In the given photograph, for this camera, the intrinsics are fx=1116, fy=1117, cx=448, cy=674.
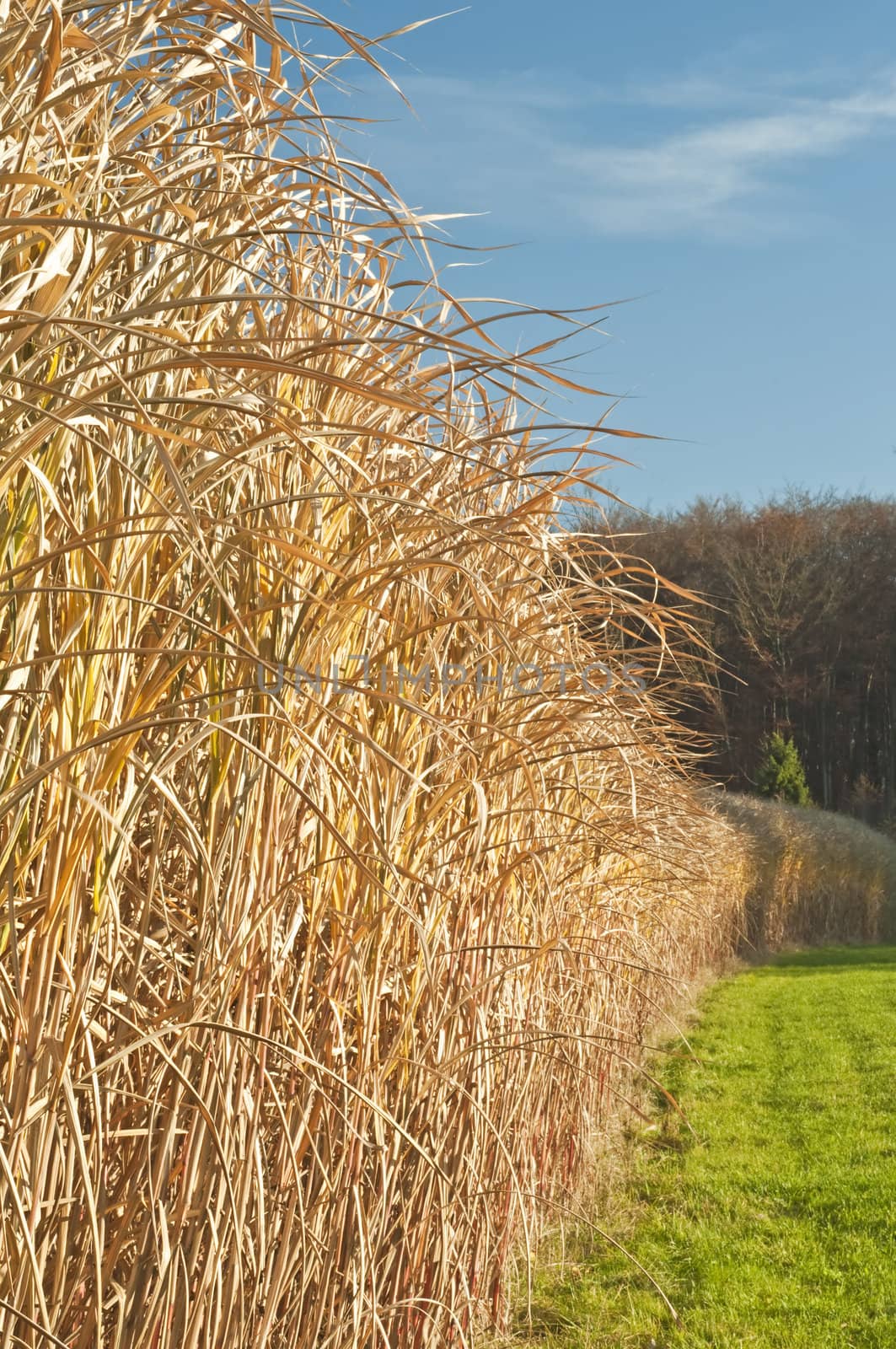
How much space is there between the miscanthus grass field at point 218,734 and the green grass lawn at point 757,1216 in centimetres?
120

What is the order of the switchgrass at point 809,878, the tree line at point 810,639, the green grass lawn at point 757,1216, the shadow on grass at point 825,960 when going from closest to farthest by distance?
the green grass lawn at point 757,1216 → the shadow on grass at point 825,960 → the switchgrass at point 809,878 → the tree line at point 810,639

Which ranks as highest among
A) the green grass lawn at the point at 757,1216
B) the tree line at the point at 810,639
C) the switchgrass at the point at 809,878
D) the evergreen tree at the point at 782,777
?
the tree line at the point at 810,639

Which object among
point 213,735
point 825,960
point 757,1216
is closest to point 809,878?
point 825,960

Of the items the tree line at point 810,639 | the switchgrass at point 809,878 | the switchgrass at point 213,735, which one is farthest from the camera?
the tree line at point 810,639

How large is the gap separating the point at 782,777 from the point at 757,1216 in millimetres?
16373

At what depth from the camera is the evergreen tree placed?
19.6 m

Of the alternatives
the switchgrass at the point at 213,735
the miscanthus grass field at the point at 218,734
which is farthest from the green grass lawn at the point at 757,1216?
the switchgrass at the point at 213,735

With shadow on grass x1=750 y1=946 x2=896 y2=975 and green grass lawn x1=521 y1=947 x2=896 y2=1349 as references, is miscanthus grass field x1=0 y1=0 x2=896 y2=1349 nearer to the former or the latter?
green grass lawn x1=521 y1=947 x2=896 y2=1349

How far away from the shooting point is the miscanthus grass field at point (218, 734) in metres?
0.93

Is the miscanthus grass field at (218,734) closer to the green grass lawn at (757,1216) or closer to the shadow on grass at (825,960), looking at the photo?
the green grass lawn at (757,1216)

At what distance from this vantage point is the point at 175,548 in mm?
1234

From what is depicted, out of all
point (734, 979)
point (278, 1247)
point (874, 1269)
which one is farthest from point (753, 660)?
point (278, 1247)

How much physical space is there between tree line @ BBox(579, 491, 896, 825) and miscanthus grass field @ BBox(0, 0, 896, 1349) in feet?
75.8

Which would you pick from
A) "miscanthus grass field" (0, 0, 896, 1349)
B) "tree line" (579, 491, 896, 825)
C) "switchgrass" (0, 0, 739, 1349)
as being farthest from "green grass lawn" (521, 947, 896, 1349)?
"tree line" (579, 491, 896, 825)
